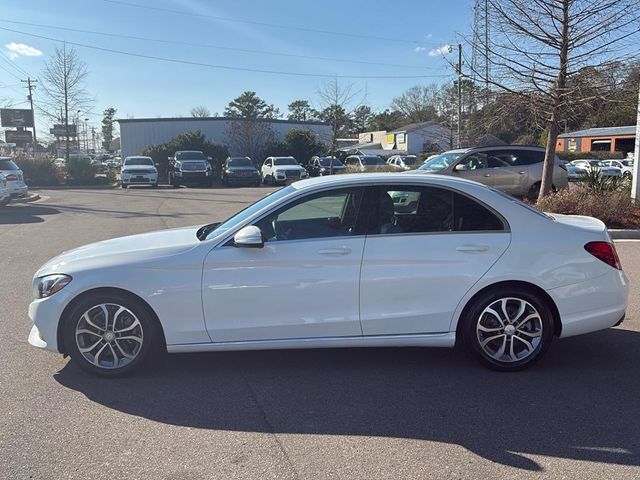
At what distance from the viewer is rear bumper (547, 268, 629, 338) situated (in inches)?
175

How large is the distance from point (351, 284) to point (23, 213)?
52.0ft

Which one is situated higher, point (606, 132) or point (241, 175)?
point (606, 132)

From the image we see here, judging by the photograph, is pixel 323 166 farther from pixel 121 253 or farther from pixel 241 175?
pixel 121 253

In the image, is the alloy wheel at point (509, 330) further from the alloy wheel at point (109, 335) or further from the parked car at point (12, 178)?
the parked car at point (12, 178)

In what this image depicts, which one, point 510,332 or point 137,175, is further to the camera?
point 137,175

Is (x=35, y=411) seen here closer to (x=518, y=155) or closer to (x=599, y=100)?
(x=599, y=100)

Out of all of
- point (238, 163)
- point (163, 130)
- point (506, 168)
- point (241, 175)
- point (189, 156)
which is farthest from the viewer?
point (163, 130)

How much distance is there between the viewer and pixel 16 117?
190 ft

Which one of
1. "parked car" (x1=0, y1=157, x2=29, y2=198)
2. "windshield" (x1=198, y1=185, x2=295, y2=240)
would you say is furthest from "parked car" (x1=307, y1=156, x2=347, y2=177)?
"windshield" (x1=198, y1=185, x2=295, y2=240)

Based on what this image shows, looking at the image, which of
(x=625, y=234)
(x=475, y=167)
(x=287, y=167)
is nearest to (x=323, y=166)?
(x=287, y=167)

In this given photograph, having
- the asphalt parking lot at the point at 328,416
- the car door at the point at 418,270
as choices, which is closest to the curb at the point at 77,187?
the asphalt parking lot at the point at 328,416

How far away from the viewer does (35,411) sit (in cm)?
387

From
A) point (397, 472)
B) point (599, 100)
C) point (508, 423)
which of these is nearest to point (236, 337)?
point (397, 472)

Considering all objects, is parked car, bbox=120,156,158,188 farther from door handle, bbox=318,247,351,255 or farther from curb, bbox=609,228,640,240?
door handle, bbox=318,247,351,255
